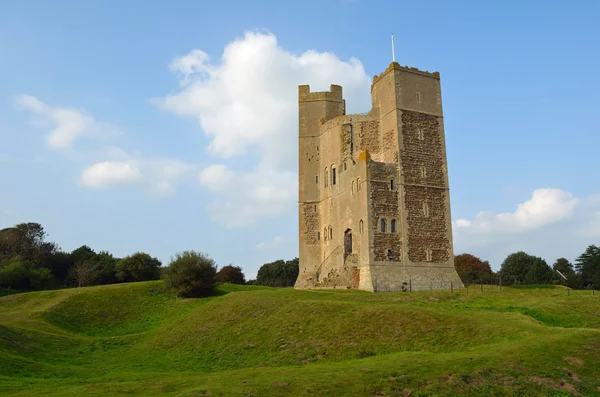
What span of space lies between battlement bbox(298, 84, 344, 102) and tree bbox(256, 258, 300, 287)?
143 ft

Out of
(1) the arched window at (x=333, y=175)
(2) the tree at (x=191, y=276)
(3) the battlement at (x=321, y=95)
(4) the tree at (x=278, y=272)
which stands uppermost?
(3) the battlement at (x=321, y=95)

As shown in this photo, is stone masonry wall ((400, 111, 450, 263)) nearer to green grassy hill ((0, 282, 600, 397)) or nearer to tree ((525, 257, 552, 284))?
green grassy hill ((0, 282, 600, 397))

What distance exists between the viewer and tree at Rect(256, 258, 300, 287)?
92750 mm

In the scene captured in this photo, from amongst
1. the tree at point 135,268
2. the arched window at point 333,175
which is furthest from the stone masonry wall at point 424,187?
the tree at point 135,268

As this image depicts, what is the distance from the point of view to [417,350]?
20484 mm

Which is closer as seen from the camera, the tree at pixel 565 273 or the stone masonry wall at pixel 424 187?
the stone masonry wall at pixel 424 187

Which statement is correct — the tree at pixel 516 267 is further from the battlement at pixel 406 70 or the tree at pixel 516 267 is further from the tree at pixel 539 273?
the battlement at pixel 406 70

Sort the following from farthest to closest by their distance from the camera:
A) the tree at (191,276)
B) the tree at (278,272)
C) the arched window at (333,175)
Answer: the tree at (278,272) → the arched window at (333,175) → the tree at (191,276)

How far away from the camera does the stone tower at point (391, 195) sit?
134 ft

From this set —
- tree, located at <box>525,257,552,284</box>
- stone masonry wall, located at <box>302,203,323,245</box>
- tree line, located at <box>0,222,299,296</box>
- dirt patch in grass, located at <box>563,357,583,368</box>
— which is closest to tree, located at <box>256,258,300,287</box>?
tree line, located at <box>0,222,299,296</box>

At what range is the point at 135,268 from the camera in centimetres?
5834

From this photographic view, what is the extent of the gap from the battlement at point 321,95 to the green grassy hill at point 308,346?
24.9 meters

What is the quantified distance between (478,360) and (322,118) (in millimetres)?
38915

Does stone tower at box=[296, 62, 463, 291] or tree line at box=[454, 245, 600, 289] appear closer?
stone tower at box=[296, 62, 463, 291]
